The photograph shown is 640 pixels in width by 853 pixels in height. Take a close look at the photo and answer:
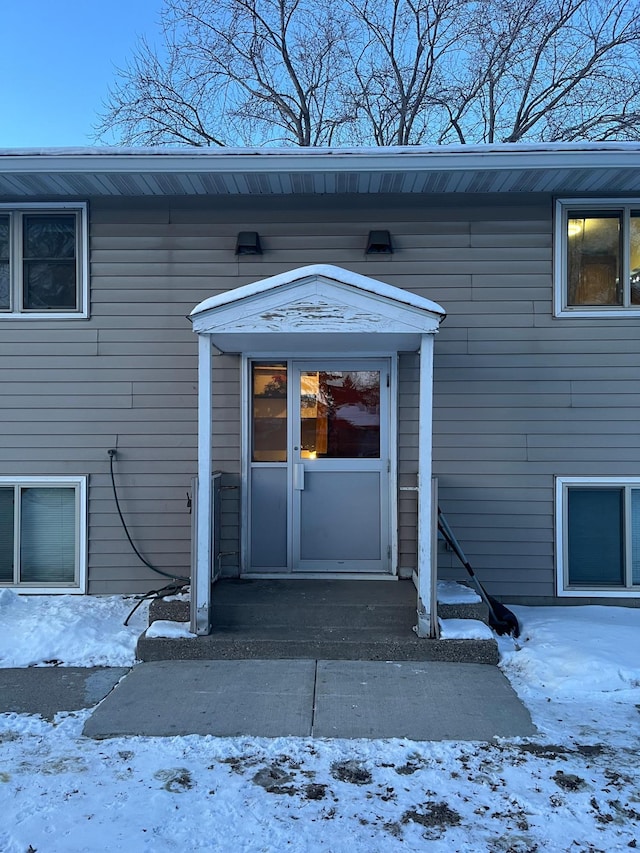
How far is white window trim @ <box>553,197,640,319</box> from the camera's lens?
5.50m

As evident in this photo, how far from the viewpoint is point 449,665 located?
14.0 ft

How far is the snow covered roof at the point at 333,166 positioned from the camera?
494 cm

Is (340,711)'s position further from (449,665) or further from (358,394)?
(358,394)

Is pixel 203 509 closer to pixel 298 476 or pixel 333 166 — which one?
pixel 298 476

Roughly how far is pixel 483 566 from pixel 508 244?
272cm

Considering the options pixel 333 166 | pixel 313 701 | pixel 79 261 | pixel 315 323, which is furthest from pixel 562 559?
pixel 79 261

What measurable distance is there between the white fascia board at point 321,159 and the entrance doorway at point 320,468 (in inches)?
62.3

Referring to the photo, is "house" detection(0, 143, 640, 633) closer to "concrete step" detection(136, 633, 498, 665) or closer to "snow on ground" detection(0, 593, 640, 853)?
"concrete step" detection(136, 633, 498, 665)

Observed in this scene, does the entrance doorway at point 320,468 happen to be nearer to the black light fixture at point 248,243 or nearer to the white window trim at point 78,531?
the black light fixture at point 248,243

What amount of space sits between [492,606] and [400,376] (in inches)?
78.9

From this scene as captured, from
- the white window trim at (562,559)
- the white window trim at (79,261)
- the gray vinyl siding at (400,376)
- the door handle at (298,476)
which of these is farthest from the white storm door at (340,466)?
the white window trim at (79,261)

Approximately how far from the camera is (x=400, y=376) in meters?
5.64

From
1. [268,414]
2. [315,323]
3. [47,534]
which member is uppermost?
[315,323]

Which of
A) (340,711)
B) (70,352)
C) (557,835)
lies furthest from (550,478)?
(70,352)
